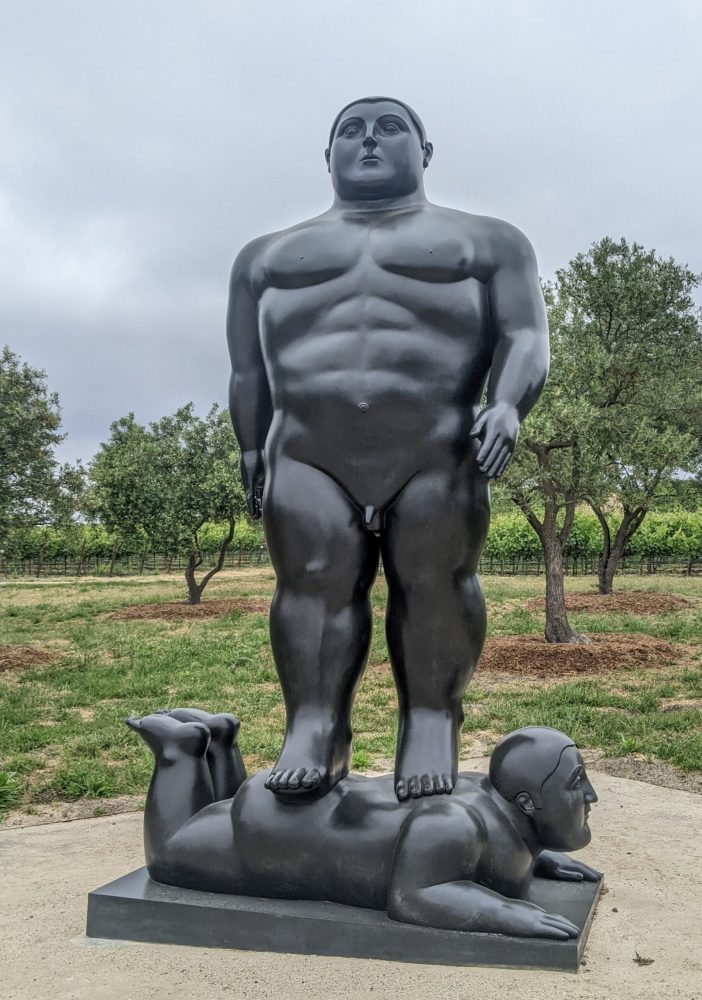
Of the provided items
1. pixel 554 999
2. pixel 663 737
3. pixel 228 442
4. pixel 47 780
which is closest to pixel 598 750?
pixel 663 737

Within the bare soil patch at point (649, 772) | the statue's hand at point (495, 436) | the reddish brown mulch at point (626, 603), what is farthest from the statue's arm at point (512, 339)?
the reddish brown mulch at point (626, 603)

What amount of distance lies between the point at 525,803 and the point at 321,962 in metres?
0.88

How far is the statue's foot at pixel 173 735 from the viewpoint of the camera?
3504 millimetres

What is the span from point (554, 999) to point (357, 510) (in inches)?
69.9

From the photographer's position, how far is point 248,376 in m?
3.89

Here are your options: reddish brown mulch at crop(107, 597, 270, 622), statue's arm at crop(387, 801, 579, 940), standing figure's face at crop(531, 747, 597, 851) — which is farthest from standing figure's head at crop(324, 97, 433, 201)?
reddish brown mulch at crop(107, 597, 270, 622)

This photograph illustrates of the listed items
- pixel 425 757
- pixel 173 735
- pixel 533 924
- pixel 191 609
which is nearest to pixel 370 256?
pixel 425 757

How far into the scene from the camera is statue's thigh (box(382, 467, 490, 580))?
340 cm

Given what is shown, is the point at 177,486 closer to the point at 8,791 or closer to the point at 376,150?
the point at 8,791

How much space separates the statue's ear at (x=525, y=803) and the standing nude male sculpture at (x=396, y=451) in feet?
0.83

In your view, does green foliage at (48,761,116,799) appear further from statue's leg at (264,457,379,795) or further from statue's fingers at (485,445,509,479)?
statue's fingers at (485,445,509,479)

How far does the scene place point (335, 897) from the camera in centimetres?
316

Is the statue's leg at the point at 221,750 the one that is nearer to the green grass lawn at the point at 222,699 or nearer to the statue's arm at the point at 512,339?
the statue's arm at the point at 512,339

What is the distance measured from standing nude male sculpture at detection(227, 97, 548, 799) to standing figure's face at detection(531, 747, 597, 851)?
0.35 meters
